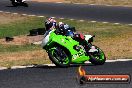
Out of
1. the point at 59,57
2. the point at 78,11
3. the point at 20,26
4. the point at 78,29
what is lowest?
the point at 20,26

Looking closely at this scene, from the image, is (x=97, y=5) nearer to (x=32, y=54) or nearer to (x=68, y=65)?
(x=32, y=54)

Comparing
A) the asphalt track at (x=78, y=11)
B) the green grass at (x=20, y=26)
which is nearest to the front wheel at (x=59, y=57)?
the green grass at (x=20, y=26)

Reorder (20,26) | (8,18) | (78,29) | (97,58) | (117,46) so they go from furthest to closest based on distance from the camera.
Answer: (8,18) < (20,26) < (78,29) < (117,46) < (97,58)

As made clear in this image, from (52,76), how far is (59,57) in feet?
5.61

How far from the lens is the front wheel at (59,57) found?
15828mm

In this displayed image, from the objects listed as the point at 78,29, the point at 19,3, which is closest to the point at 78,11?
the point at 19,3

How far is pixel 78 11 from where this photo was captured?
35812 millimetres

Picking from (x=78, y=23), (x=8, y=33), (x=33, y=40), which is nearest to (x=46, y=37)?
(x=33, y=40)

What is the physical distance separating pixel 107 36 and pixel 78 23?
625cm

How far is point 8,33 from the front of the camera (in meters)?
27.7

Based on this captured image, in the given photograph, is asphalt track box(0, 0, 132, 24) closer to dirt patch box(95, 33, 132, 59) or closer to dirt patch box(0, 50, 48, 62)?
dirt patch box(95, 33, 132, 59)

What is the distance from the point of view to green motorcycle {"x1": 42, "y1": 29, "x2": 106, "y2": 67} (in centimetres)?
1588

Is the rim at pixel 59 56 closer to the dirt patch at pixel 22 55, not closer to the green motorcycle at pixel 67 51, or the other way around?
the green motorcycle at pixel 67 51

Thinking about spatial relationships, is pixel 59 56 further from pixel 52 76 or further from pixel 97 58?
pixel 52 76
